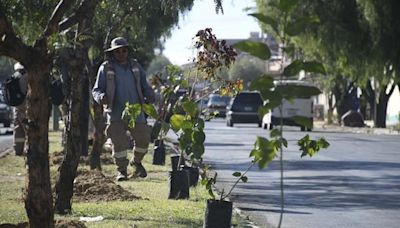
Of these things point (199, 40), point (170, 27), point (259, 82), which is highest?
point (170, 27)

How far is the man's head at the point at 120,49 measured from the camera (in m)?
12.3

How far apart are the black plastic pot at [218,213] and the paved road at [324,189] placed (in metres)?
1.79

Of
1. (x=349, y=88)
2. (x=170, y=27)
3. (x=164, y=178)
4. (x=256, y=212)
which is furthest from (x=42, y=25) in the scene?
(x=349, y=88)

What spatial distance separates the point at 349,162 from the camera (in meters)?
18.5

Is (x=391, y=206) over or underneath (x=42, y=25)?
underneath

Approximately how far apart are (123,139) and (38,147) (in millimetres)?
5994

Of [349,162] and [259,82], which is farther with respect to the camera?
[349,162]

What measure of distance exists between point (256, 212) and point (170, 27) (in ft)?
41.6

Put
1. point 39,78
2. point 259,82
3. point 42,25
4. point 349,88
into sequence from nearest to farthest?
point 259,82, point 39,78, point 42,25, point 349,88

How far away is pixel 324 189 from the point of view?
13.2 meters

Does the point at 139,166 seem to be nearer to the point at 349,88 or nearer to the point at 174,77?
the point at 174,77

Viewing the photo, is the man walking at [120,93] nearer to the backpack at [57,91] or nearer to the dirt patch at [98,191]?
the backpack at [57,91]

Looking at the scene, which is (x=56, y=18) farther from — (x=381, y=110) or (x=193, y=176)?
(x=381, y=110)

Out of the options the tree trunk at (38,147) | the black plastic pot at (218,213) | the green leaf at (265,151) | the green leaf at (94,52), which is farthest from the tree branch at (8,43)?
the green leaf at (94,52)
